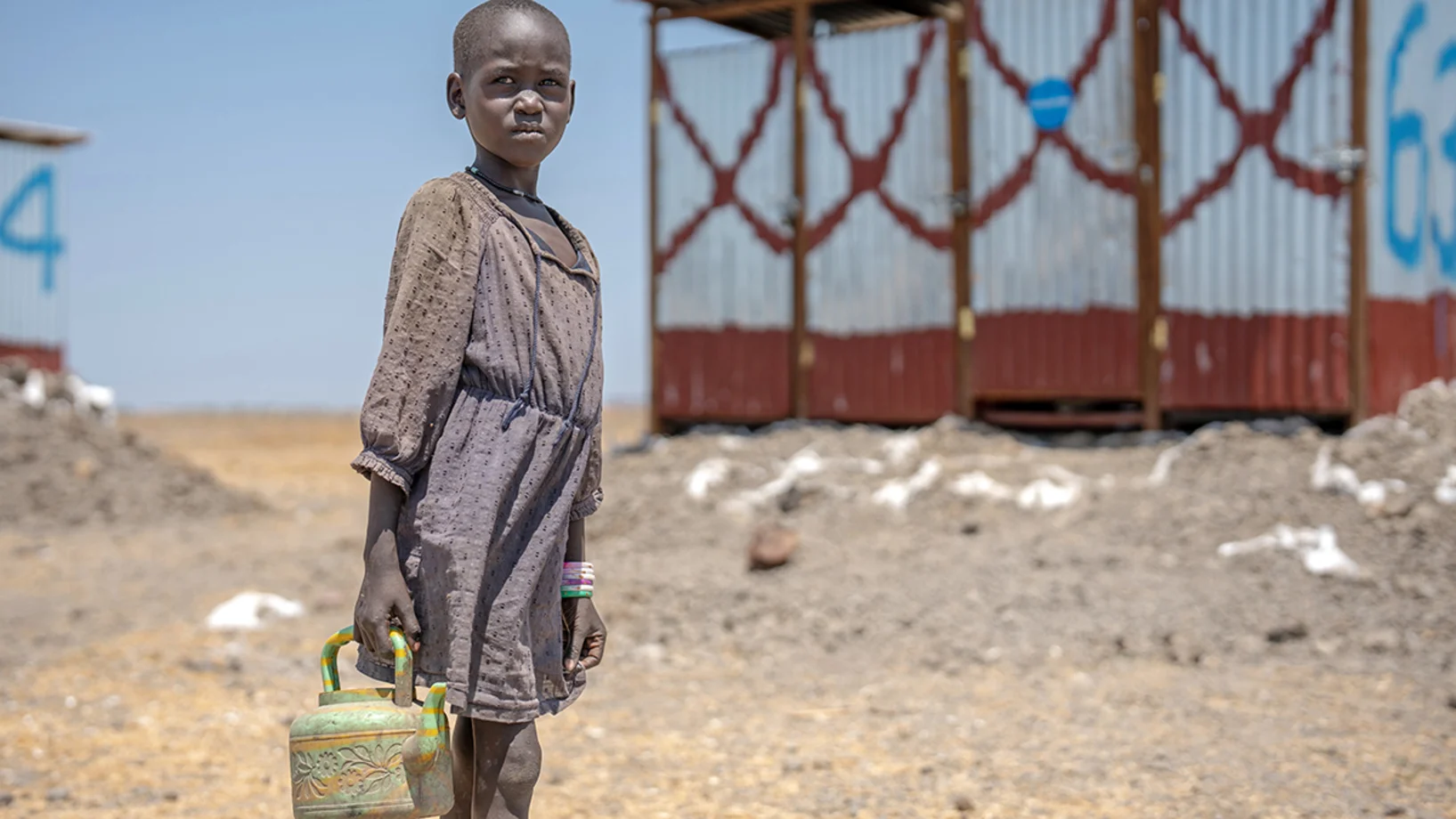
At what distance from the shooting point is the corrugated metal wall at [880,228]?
9320mm

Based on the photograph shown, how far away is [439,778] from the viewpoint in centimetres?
241

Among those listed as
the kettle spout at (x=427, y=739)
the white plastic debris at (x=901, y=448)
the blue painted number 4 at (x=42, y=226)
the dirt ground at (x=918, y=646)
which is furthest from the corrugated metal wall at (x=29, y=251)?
the kettle spout at (x=427, y=739)

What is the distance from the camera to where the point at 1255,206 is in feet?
27.2

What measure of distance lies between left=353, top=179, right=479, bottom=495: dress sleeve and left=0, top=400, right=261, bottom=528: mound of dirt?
11332 mm

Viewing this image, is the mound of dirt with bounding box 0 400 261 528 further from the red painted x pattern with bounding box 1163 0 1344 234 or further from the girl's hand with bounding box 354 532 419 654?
the girl's hand with bounding box 354 532 419 654

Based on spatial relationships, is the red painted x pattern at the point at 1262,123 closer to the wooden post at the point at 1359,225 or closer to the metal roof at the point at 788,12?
Answer: the wooden post at the point at 1359,225

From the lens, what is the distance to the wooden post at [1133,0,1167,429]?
27.9 ft

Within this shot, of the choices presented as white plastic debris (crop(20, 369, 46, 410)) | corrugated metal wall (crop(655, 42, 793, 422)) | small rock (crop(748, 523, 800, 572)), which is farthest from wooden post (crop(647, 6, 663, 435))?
white plastic debris (crop(20, 369, 46, 410))

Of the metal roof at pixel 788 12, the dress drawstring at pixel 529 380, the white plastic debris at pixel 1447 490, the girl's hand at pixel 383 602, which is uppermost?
the metal roof at pixel 788 12

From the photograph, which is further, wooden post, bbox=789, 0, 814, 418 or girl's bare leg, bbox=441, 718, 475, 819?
wooden post, bbox=789, 0, 814, 418

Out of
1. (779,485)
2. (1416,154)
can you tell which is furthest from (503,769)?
(1416,154)

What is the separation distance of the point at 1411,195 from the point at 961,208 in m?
2.57

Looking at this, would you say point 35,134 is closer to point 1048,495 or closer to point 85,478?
point 85,478

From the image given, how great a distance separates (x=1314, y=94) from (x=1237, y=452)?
6.73 ft
